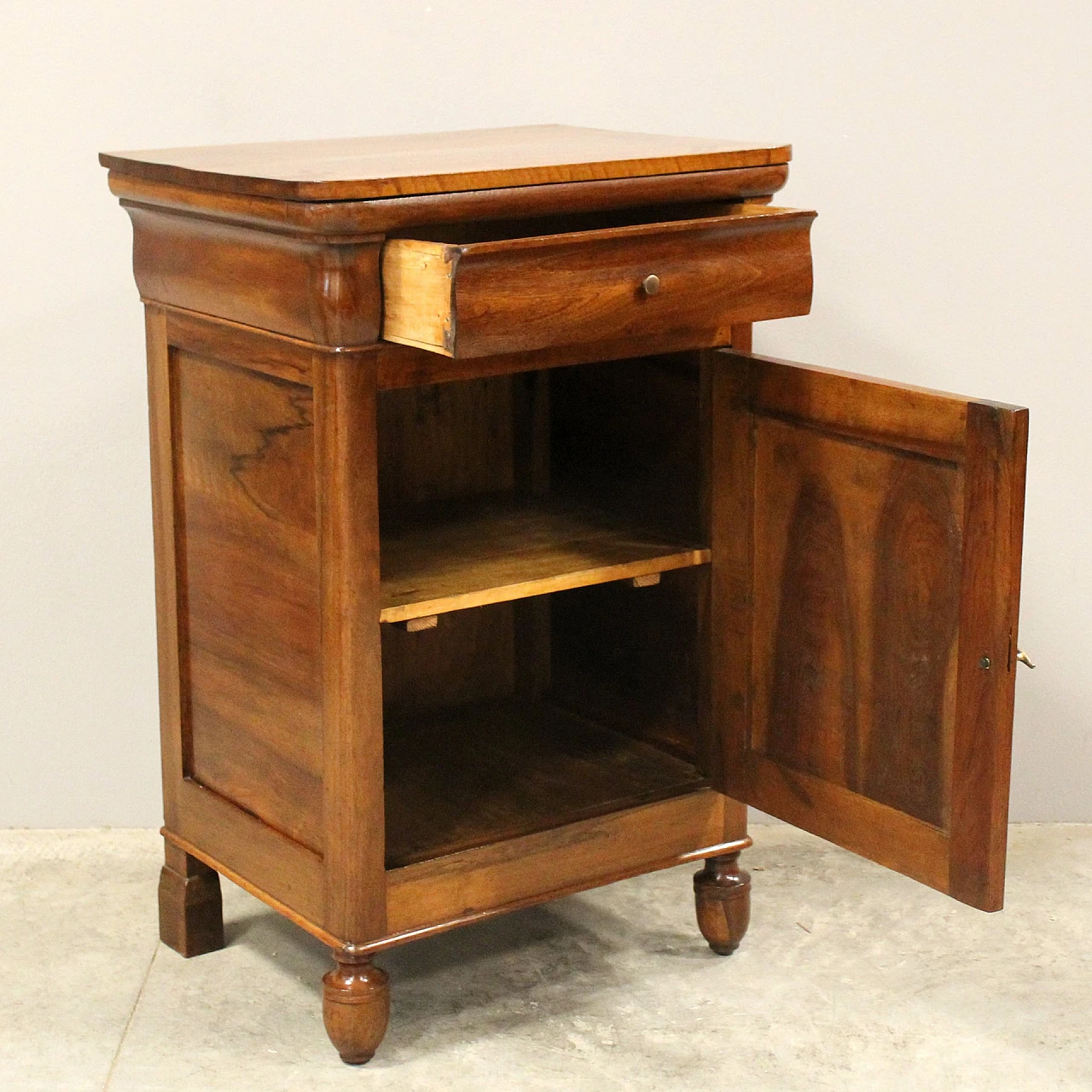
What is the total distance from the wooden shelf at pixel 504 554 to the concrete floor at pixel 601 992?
0.50 meters

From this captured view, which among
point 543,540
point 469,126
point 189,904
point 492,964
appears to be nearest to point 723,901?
point 492,964

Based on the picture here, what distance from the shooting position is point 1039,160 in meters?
2.61

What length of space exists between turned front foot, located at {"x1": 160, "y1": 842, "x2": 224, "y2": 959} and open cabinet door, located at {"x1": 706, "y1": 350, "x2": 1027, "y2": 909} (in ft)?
2.19

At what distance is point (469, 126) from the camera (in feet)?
8.44

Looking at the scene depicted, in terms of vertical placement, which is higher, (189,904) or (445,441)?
(445,441)

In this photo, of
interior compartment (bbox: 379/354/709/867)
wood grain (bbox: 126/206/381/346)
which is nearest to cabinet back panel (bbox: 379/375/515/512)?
interior compartment (bbox: 379/354/709/867)

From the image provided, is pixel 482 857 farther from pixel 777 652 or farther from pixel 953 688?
pixel 953 688

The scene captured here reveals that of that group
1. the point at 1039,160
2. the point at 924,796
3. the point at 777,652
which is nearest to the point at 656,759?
the point at 777,652

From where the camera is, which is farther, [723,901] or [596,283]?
[723,901]

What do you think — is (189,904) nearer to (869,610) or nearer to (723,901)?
(723,901)

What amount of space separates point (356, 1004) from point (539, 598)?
74 centimetres

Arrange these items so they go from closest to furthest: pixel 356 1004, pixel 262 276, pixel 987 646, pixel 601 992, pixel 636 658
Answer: pixel 987 646
pixel 262 276
pixel 356 1004
pixel 601 992
pixel 636 658

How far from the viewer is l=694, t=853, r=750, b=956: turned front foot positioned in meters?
2.32

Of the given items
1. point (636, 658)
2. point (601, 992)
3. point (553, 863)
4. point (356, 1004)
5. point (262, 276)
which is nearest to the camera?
point (262, 276)
